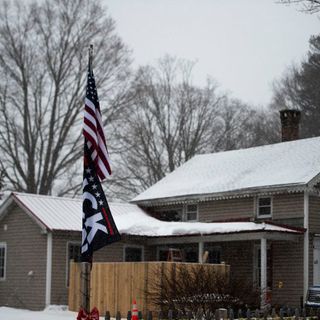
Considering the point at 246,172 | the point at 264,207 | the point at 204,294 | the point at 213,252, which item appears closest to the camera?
the point at 204,294

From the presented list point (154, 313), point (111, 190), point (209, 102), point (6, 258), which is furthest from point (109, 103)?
point (154, 313)

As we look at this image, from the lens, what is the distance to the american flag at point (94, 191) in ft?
52.2

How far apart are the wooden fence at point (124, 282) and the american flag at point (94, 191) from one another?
841 centimetres

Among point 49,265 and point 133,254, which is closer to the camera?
point 49,265

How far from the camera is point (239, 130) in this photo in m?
61.0

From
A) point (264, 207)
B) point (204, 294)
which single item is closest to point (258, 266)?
point (264, 207)

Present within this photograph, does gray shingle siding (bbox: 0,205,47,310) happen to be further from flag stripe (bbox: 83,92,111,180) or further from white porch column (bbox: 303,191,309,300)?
flag stripe (bbox: 83,92,111,180)

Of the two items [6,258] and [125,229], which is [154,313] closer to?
[125,229]

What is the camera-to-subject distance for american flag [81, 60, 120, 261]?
1592 cm

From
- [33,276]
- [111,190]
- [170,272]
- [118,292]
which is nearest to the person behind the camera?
[170,272]

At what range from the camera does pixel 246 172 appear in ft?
112

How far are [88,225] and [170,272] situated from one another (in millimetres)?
8346

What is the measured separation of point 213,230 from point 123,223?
4240 millimetres

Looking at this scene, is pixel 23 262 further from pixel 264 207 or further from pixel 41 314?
pixel 264 207
